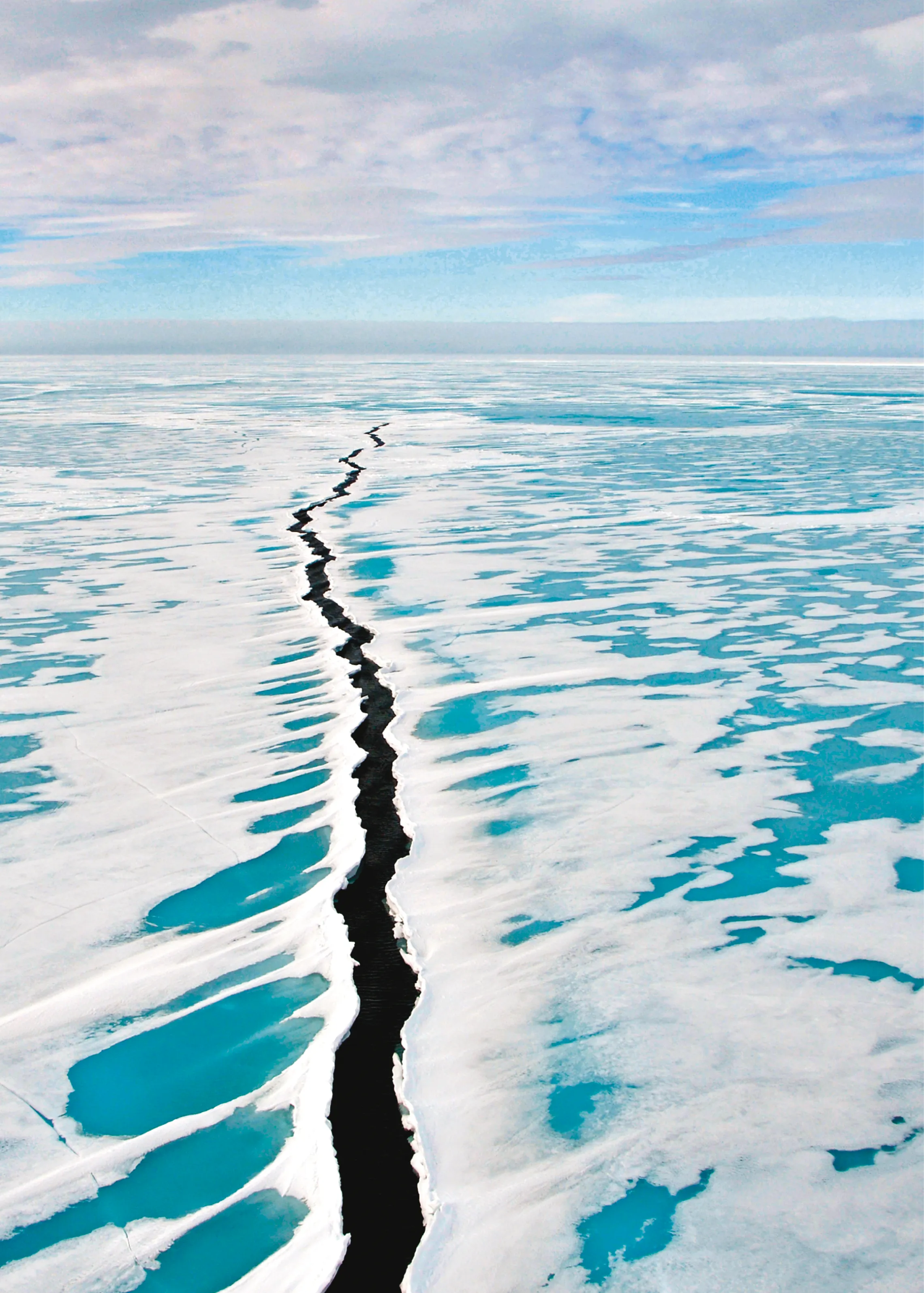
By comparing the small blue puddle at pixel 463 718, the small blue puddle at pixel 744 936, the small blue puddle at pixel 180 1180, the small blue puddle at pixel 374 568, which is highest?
the small blue puddle at pixel 374 568

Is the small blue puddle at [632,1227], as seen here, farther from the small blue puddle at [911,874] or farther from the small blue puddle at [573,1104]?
the small blue puddle at [911,874]

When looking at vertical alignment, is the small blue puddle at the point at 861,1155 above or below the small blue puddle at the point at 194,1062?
above

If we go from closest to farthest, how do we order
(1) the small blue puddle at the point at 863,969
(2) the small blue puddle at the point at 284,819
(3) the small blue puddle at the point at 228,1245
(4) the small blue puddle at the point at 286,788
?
1. (3) the small blue puddle at the point at 228,1245
2. (1) the small blue puddle at the point at 863,969
3. (2) the small blue puddle at the point at 284,819
4. (4) the small blue puddle at the point at 286,788

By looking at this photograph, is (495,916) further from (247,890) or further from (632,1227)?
(632,1227)

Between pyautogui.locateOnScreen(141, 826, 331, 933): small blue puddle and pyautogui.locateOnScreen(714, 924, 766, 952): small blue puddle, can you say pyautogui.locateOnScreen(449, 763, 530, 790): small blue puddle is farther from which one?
pyautogui.locateOnScreen(714, 924, 766, 952): small blue puddle

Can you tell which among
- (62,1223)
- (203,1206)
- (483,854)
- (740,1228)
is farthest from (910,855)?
(62,1223)

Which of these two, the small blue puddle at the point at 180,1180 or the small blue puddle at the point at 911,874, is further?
the small blue puddle at the point at 911,874

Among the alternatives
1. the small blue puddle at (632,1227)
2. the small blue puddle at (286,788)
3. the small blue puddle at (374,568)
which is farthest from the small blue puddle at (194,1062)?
the small blue puddle at (374,568)

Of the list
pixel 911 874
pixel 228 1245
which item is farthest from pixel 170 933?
pixel 911 874
